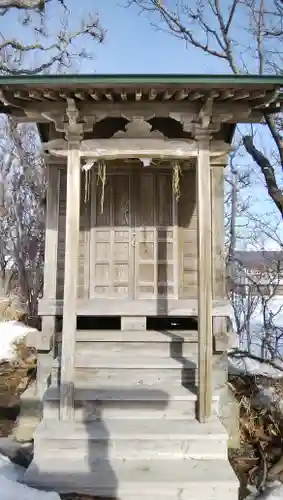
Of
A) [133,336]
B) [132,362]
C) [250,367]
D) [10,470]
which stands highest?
[133,336]

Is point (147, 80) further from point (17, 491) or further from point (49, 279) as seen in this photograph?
point (17, 491)

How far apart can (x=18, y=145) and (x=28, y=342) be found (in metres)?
11.9

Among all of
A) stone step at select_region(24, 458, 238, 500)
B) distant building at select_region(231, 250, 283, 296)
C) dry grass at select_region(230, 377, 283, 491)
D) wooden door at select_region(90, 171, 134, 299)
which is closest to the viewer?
stone step at select_region(24, 458, 238, 500)

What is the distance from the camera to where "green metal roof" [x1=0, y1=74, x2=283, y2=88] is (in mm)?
4242

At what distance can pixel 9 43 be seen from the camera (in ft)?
39.1

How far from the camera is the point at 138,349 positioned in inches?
221

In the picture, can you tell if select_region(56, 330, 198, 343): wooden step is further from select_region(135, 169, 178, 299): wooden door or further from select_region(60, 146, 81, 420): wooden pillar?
select_region(60, 146, 81, 420): wooden pillar

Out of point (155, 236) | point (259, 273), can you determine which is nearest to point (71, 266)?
point (155, 236)

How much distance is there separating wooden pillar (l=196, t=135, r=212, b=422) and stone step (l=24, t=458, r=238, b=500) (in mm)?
709

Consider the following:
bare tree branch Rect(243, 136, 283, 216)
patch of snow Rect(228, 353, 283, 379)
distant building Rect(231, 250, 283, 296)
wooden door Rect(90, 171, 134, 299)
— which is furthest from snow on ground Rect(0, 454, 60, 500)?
distant building Rect(231, 250, 283, 296)

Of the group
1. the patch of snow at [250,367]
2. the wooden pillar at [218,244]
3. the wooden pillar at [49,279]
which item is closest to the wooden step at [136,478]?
the wooden pillar at [49,279]

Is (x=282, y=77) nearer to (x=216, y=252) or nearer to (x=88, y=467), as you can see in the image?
(x=216, y=252)

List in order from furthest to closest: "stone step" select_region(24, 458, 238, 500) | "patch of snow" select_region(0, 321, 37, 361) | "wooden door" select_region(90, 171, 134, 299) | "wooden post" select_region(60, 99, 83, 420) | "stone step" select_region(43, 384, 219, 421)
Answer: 1. "patch of snow" select_region(0, 321, 37, 361)
2. "wooden door" select_region(90, 171, 134, 299)
3. "wooden post" select_region(60, 99, 83, 420)
4. "stone step" select_region(43, 384, 219, 421)
5. "stone step" select_region(24, 458, 238, 500)

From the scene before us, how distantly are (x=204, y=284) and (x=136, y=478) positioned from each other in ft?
6.85
